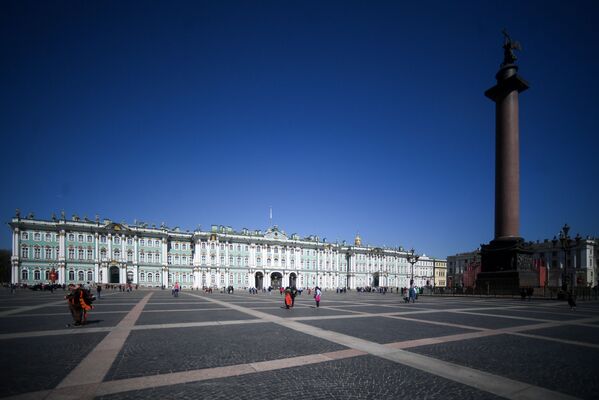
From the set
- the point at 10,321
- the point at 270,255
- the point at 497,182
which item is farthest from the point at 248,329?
the point at 270,255

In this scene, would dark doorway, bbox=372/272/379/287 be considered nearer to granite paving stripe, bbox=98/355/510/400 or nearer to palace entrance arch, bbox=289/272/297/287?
palace entrance arch, bbox=289/272/297/287

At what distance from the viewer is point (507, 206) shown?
3097 cm

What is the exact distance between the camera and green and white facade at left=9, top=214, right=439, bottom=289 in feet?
214

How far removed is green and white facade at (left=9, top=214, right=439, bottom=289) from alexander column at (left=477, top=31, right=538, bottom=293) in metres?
61.7

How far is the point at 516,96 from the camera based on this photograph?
106ft

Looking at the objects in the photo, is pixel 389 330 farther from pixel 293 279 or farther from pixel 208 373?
pixel 293 279

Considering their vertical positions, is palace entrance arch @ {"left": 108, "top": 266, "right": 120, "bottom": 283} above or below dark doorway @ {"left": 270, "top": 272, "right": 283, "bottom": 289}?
above

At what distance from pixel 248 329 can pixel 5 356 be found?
631 cm

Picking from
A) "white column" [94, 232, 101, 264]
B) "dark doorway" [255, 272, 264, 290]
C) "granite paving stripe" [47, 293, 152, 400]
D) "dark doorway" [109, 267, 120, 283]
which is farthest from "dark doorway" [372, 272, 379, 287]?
"granite paving stripe" [47, 293, 152, 400]

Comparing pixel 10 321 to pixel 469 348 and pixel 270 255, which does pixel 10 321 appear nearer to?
pixel 469 348

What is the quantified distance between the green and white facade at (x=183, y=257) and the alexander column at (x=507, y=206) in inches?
2431

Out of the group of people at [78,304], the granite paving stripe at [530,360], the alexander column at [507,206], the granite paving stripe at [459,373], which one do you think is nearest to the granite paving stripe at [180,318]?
the group of people at [78,304]

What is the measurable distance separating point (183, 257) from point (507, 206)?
225ft

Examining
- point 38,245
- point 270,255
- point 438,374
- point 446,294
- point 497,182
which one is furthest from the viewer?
point 270,255
